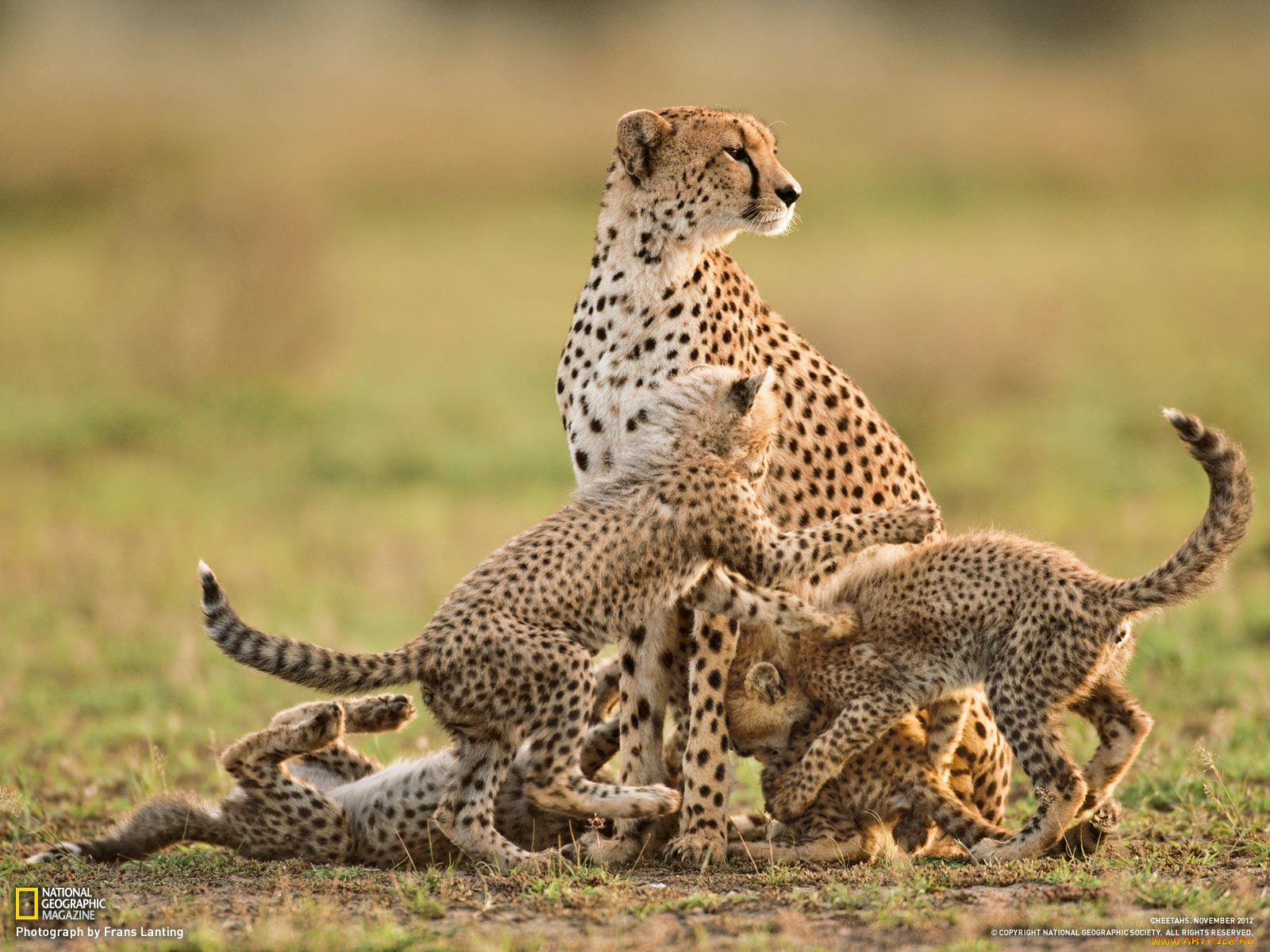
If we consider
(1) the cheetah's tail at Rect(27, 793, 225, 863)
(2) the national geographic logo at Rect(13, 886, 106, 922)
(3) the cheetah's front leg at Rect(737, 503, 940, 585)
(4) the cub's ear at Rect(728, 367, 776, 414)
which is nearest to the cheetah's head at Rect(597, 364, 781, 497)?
(4) the cub's ear at Rect(728, 367, 776, 414)

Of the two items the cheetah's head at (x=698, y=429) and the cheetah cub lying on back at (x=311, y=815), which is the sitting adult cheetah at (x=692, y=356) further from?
the cheetah cub lying on back at (x=311, y=815)

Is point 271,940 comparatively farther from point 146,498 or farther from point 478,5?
point 478,5

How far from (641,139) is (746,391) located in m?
0.82

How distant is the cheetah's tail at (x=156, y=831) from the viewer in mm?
4297

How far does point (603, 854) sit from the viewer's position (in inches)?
169

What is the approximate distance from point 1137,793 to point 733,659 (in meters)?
1.35

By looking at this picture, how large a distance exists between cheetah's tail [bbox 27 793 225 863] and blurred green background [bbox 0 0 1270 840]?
22.1 inches

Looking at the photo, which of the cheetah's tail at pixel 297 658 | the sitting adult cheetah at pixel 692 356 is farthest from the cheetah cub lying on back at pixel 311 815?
the sitting adult cheetah at pixel 692 356

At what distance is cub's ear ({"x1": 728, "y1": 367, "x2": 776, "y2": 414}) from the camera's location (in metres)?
4.57

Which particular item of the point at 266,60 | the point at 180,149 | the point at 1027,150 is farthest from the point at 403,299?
the point at 266,60

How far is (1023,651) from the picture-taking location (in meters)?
4.12

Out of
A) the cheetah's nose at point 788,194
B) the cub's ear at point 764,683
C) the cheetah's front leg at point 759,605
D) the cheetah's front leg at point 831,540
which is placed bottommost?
the cub's ear at point 764,683

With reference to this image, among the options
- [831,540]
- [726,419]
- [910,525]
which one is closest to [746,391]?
[726,419]

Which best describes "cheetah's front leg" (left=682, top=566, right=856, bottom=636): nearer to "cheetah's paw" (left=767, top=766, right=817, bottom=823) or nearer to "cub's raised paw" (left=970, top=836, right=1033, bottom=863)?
"cheetah's paw" (left=767, top=766, right=817, bottom=823)
